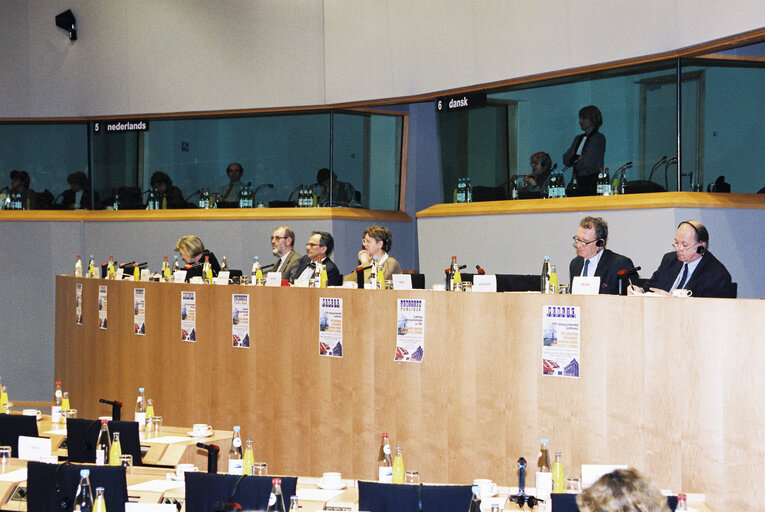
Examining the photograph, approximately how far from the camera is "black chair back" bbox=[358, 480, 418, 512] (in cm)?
322

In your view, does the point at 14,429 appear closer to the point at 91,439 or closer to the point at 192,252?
the point at 91,439

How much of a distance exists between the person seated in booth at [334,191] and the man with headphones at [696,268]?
4.43 m

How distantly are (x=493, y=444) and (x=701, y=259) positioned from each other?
1.63 meters

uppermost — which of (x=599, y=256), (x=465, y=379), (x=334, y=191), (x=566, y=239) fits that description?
(x=334, y=191)

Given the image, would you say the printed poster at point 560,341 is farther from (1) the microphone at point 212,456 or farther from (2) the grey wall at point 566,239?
(2) the grey wall at point 566,239

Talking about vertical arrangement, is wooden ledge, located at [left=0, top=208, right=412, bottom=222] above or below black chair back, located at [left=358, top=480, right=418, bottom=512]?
above

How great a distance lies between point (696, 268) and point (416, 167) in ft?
15.2

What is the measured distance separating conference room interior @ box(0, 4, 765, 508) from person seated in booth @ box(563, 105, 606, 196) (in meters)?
0.07

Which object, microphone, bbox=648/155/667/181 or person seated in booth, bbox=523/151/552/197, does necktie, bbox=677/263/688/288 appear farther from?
person seated in booth, bbox=523/151/552/197

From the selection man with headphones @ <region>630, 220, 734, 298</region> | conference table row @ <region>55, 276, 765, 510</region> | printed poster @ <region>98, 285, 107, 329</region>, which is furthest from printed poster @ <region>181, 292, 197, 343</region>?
man with headphones @ <region>630, 220, 734, 298</region>

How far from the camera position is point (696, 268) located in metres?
5.14

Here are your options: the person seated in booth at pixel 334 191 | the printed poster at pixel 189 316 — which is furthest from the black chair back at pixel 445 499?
the person seated in booth at pixel 334 191

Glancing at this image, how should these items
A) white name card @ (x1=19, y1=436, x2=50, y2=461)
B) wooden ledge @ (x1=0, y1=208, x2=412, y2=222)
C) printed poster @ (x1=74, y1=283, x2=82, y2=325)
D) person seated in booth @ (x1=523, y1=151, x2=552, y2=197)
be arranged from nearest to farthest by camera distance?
white name card @ (x1=19, y1=436, x2=50, y2=461), person seated in booth @ (x1=523, y1=151, x2=552, y2=197), printed poster @ (x1=74, y1=283, x2=82, y2=325), wooden ledge @ (x1=0, y1=208, x2=412, y2=222)

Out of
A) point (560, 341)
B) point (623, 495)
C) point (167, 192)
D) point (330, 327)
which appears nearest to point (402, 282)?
point (330, 327)
